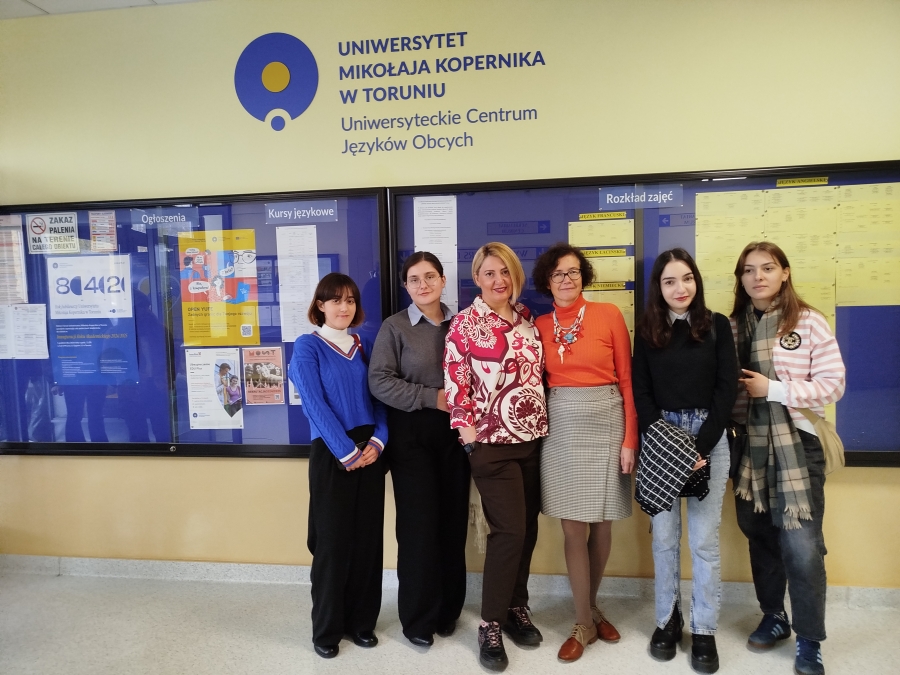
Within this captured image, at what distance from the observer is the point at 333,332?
2199mm

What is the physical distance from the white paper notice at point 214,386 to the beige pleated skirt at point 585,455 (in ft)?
5.41

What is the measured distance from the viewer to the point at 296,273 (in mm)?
2658

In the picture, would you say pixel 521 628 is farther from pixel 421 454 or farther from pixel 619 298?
pixel 619 298

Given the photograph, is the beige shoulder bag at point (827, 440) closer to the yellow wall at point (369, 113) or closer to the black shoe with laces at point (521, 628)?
the yellow wall at point (369, 113)

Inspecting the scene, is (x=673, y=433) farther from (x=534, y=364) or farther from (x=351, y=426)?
(x=351, y=426)

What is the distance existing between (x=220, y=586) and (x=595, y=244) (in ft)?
8.60

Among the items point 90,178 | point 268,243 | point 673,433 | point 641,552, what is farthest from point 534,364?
point 90,178

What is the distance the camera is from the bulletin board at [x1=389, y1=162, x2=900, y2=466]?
2361 millimetres

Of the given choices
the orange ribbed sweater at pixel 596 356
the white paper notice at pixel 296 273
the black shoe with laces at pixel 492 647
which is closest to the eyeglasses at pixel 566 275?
the orange ribbed sweater at pixel 596 356

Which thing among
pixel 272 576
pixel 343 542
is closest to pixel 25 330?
pixel 272 576

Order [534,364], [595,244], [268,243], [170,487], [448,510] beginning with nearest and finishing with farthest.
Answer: [534,364]
[448,510]
[595,244]
[268,243]
[170,487]

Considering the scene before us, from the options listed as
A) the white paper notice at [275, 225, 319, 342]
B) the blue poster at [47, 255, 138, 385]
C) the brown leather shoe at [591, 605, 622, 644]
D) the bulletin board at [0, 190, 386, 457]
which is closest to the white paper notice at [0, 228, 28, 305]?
the bulletin board at [0, 190, 386, 457]

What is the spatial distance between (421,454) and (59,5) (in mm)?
2906

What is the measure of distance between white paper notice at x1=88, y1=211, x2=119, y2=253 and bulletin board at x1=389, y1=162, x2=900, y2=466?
1.60 meters
